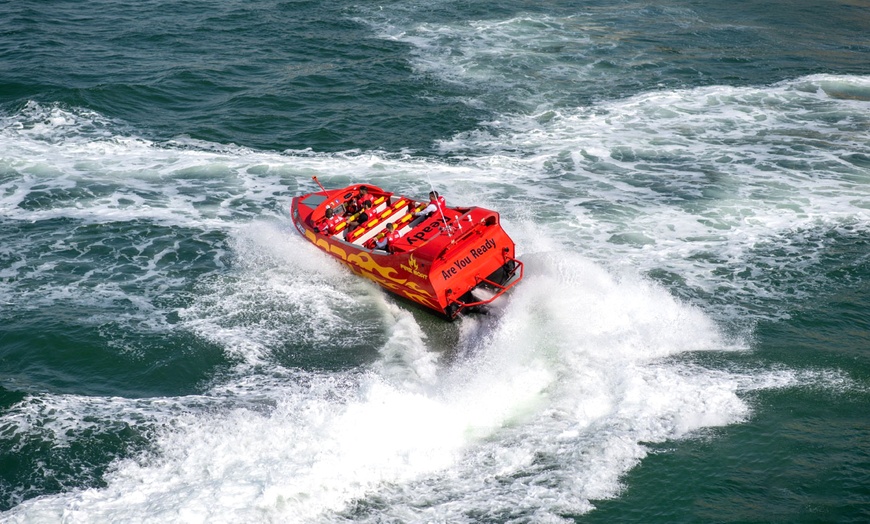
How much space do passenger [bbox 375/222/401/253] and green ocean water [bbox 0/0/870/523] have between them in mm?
1164

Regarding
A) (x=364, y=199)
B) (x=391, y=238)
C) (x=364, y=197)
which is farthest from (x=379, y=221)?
(x=391, y=238)

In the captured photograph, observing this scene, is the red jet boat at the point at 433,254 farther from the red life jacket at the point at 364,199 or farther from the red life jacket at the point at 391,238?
the red life jacket at the point at 364,199

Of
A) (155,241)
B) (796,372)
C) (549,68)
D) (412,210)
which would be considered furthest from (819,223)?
(155,241)

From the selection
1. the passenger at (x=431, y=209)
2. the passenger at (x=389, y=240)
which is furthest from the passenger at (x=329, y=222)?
the passenger at (x=431, y=209)

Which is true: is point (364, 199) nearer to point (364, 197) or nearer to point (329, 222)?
point (364, 197)

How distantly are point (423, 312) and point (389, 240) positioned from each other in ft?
5.40

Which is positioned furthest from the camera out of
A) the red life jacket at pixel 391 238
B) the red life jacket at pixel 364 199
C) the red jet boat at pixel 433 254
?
the red life jacket at pixel 364 199

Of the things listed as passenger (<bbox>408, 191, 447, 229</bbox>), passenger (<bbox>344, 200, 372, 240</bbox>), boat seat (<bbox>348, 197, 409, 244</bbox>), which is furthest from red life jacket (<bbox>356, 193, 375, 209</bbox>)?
passenger (<bbox>408, 191, 447, 229</bbox>)

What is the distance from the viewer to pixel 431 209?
58.9 feet

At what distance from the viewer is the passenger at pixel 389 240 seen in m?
16.9

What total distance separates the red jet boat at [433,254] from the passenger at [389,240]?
0.21ft

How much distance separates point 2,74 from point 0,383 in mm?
17727

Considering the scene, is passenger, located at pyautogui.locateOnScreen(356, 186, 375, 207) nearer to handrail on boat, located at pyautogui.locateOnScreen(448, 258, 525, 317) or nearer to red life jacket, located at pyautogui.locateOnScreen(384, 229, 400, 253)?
red life jacket, located at pyautogui.locateOnScreen(384, 229, 400, 253)

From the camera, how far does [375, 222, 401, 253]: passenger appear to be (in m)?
16.9
